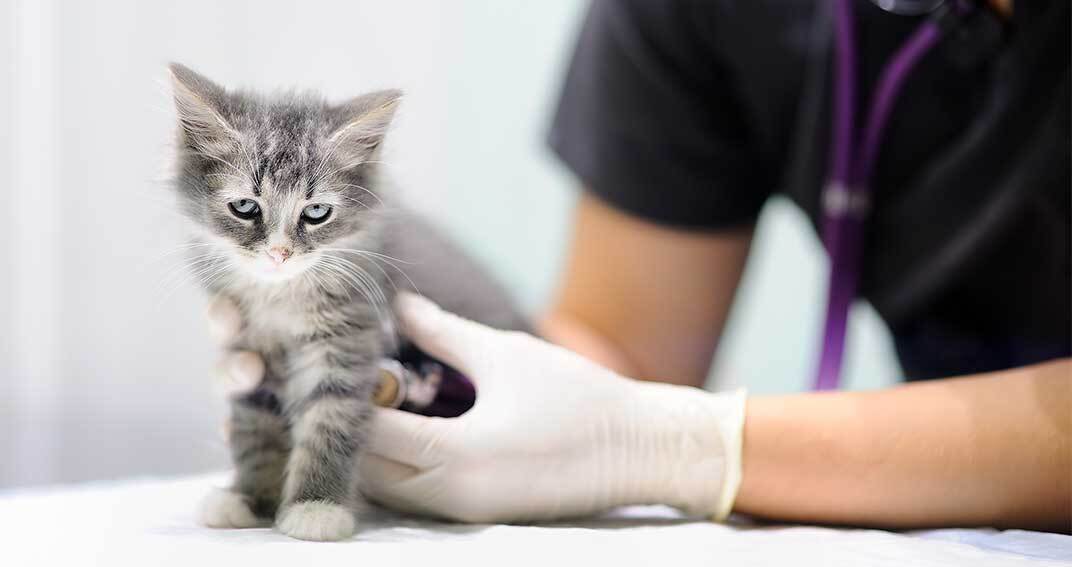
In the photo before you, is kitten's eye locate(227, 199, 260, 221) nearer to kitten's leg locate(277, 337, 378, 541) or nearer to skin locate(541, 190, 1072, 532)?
kitten's leg locate(277, 337, 378, 541)

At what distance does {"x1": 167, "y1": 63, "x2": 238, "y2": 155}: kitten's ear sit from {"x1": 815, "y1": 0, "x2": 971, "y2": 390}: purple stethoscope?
1005 millimetres

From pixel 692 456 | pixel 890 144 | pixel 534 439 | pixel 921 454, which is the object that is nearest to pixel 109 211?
pixel 534 439

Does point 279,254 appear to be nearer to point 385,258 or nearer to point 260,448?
point 385,258

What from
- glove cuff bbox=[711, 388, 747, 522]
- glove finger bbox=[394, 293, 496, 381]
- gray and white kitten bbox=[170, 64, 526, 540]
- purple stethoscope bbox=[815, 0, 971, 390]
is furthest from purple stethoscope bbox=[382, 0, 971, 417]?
gray and white kitten bbox=[170, 64, 526, 540]

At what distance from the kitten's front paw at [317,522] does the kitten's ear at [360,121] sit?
1.22ft

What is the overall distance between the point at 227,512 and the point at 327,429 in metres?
0.15

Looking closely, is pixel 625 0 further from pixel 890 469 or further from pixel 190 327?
pixel 190 327

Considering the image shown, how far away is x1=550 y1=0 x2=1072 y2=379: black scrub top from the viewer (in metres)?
1.37

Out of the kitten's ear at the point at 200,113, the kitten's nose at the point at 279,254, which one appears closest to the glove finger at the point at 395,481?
the kitten's nose at the point at 279,254

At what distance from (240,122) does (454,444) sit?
0.42 m

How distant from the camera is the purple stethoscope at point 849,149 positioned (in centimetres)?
145

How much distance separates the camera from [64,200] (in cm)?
208

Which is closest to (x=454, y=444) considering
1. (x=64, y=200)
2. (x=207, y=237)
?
Result: (x=207, y=237)

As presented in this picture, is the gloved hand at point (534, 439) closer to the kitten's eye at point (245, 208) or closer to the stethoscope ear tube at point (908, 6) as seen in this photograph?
the kitten's eye at point (245, 208)
